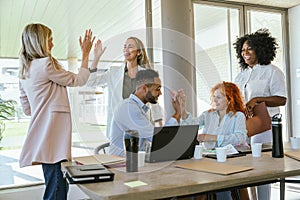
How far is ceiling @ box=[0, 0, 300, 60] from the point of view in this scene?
2969 millimetres

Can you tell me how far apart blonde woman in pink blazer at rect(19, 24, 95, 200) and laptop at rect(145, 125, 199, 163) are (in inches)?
23.1

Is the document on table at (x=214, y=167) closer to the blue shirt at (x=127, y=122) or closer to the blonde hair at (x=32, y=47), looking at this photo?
the blue shirt at (x=127, y=122)

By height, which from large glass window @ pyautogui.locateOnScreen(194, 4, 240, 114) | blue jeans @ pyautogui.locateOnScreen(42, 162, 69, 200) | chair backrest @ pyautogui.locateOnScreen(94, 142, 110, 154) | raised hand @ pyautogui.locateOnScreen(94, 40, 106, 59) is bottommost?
blue jeans @ pyautogui.locateOnScreen(42, 162, 69, 200)

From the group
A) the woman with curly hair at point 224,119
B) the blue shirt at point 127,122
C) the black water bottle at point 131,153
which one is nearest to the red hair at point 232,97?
the woman with curly hair at point 224,119

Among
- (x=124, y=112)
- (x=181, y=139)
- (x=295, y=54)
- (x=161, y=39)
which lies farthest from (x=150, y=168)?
(x=295, y=54)

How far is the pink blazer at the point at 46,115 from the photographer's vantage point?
185 centimetres

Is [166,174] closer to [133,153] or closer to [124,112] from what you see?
[133,153]

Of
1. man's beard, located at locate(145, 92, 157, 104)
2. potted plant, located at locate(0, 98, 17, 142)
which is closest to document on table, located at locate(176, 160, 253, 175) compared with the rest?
man's beard, located at locate(145, 92, 157, 104)

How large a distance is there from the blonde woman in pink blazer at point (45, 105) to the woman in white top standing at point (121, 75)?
0.36 meters

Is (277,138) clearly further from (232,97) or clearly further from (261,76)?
(261,76)

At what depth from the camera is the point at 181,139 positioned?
5.15 feet

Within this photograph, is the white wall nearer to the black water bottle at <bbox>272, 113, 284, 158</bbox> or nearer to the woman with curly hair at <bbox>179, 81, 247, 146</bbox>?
the woman with curly hair at <bbox>179, 81, 247, 146</bbox>

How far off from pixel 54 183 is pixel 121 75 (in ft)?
2.81

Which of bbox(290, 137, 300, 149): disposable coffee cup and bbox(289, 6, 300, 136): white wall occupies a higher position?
bbox(289, 6, 300, 136): white wall
